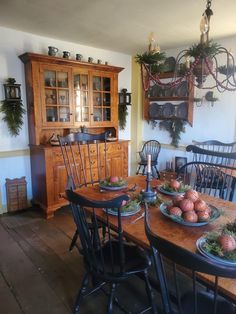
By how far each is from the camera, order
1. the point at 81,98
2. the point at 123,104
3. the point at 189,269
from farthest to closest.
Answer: the point at 123,104 → the point at 81,98 → the point at 189,269

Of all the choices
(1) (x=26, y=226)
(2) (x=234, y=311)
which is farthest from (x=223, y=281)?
(1) (x=26, y=226)

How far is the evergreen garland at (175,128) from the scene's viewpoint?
13.8 feet

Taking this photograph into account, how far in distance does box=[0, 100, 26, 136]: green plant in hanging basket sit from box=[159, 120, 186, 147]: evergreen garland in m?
2.45

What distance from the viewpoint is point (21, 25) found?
304 cm

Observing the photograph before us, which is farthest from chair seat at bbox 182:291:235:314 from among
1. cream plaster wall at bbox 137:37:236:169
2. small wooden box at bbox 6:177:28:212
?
cream plaster wall at bbox 137:37:236:169

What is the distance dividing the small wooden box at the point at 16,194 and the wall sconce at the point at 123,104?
205 centimetres

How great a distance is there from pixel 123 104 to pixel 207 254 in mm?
3707

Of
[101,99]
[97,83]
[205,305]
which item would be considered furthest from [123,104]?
[205,305]

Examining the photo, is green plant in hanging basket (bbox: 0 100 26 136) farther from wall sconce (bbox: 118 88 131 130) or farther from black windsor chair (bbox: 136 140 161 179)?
black windsor chair (bbox: 136 140 161 179)

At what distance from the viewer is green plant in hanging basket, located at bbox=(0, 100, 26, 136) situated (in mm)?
3211

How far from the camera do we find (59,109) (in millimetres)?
3531

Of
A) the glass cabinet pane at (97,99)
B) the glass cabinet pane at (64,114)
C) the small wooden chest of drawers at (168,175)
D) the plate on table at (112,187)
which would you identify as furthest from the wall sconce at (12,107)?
the small wooden chest of drawers at (168,175)

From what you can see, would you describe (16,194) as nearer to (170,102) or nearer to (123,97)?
(123,97)

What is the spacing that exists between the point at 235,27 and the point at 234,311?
318 cm
